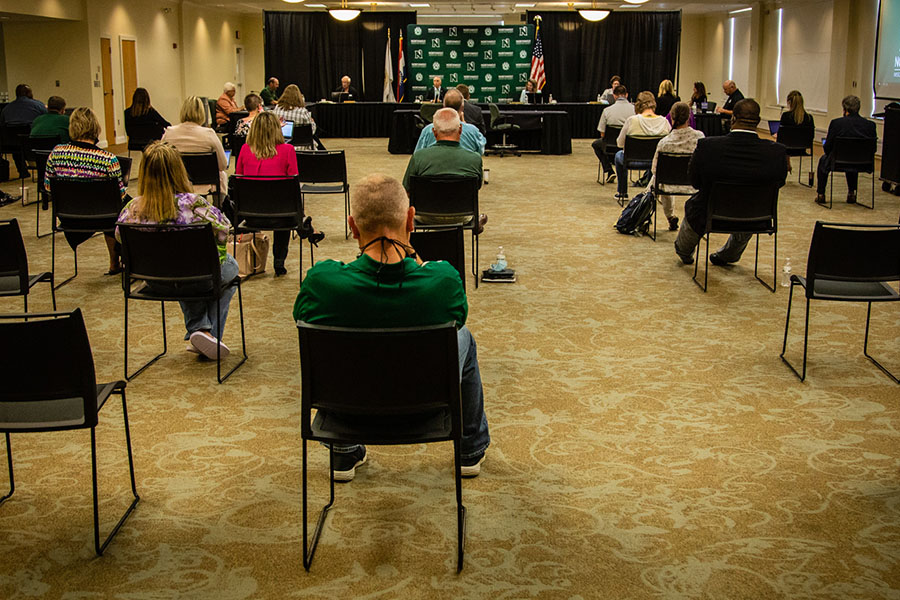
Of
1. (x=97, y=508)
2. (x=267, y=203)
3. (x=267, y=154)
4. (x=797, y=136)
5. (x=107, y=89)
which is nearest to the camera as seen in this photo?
(x=97, y=508)

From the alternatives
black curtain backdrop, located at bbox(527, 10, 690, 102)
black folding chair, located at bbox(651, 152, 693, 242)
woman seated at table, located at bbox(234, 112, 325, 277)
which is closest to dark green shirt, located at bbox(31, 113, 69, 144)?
woman seated at table, located at bbox(234, 112, 325, 277)

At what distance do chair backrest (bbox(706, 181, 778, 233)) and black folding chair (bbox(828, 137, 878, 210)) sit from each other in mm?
4321

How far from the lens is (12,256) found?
465 centimetres

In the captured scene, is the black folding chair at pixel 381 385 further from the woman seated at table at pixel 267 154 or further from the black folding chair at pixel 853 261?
the woman seated at table at pixel 267 154

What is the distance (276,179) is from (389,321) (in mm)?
3655

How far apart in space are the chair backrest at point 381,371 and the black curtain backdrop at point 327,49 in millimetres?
21671

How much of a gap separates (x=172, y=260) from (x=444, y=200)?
2397 millimetres

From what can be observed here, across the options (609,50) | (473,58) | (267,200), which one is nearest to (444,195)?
(267,200)

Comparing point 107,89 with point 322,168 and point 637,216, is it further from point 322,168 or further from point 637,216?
point 637,216

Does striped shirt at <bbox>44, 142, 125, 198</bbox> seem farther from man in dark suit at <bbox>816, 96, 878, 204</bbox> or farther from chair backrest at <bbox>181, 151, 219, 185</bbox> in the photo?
man in dark suit at <bbox>816, 96, 878, 204</bbox>

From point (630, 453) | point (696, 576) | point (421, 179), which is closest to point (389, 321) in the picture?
point (696, 576)

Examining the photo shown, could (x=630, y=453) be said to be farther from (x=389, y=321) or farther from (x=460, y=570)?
(x=389, y=321)

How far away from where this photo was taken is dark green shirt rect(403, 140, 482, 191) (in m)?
6.46

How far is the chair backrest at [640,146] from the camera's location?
9.82 m
